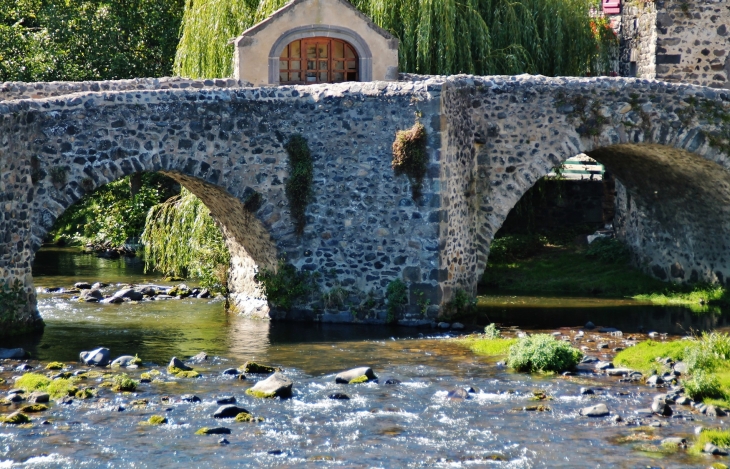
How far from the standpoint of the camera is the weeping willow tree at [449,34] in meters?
21.6

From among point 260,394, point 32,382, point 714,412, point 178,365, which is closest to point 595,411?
point 714,412

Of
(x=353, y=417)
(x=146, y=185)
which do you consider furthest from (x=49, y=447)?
(x=146, y=185)

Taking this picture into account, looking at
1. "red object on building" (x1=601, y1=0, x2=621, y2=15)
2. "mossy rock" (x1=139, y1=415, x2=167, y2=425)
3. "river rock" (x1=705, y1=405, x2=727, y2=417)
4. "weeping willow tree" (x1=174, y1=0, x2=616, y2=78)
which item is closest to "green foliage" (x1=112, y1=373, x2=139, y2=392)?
"mossy rock" (x1=139, y1=415, x2=167, y2=425)

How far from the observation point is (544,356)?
13.7 meters

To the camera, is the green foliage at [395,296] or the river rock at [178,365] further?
the green foliage at [395,296]

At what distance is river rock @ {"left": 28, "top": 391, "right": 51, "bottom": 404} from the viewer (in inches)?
480

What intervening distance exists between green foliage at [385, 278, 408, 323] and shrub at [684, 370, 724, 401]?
203 inches

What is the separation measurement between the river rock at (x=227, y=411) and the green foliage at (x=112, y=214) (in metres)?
14.9

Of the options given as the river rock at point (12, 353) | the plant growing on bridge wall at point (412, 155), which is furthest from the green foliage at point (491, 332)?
the river rock at point (12, 353)

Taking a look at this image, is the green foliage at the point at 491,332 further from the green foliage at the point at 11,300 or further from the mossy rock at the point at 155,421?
the green foliage at the point at 11,300

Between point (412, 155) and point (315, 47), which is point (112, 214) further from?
point (412, 155)

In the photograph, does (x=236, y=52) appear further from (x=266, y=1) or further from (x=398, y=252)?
(x=398, y=252)

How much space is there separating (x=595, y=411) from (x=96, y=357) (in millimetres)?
5933

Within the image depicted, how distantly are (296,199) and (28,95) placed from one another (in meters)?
4.35
